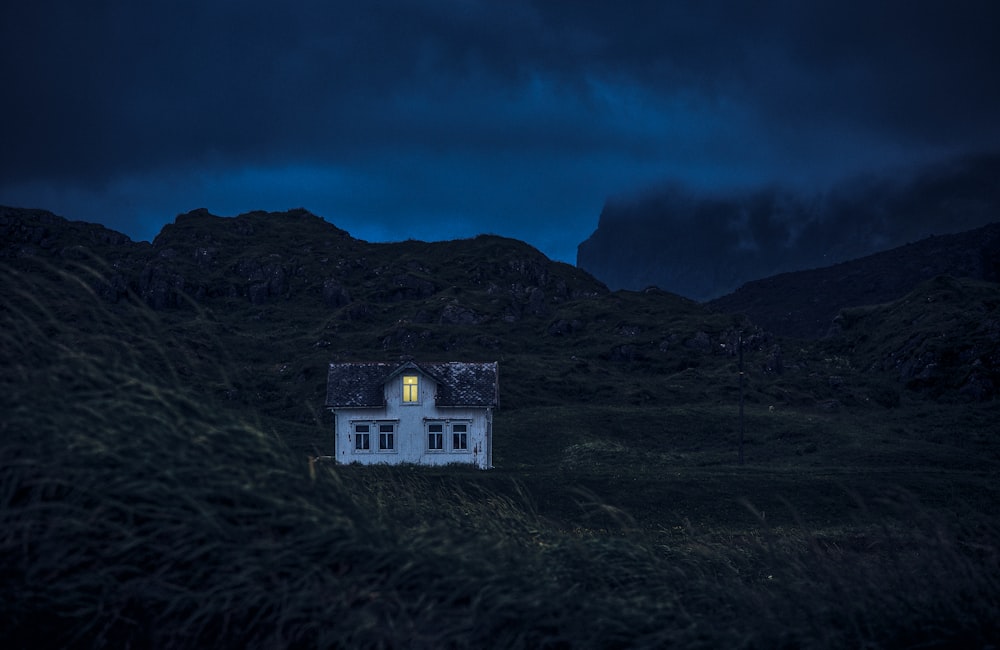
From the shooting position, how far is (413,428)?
4700 cm

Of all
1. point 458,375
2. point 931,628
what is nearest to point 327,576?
point 931,628

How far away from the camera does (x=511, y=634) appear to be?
4547 mm

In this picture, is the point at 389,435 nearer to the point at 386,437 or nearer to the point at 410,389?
the point at 386,437

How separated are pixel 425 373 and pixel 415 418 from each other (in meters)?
2.80

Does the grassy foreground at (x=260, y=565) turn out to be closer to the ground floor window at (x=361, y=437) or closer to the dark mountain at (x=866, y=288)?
the ground floor window at (x=361, y=437)

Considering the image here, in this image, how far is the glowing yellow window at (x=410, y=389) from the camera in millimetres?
47031

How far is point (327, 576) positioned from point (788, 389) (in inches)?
3300

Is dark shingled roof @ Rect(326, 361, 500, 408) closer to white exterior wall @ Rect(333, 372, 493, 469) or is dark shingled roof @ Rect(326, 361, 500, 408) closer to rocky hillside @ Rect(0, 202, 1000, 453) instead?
white exterior wall @ Rect(333, 372, 493, 469)

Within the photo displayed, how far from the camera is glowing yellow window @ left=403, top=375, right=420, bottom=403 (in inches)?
1852

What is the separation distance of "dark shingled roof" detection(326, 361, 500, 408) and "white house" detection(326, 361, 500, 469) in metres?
0.06

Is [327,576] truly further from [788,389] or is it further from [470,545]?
[788,389]

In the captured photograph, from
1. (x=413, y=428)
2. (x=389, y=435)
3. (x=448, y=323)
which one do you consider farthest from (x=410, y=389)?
(x=448, y=323)

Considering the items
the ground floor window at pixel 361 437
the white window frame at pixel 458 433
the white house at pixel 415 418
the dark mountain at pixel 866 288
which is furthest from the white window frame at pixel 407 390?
the dark mountain at pixel 866 288

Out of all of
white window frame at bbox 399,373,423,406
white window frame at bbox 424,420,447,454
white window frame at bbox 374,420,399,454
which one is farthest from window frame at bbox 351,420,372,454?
white window frame at bbox 424,420,447,454
